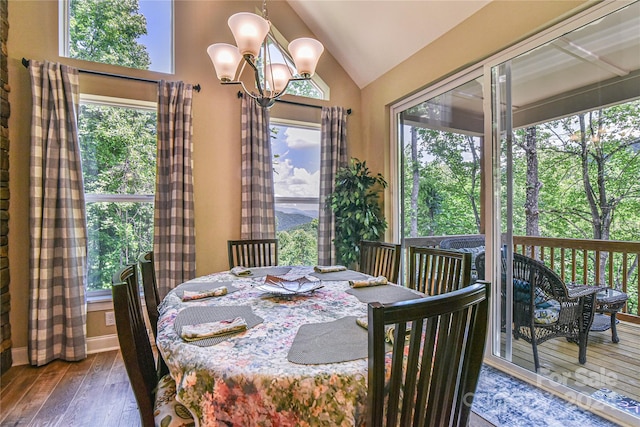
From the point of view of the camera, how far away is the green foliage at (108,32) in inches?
109

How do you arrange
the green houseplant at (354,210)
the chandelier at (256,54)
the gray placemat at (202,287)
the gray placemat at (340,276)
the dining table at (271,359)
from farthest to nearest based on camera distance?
the green houseplant at (354,210) < the gray placemat at (340,276) < the gray placemat at (202,287) < the chandelier at (256,54) < the dining table at (271,359)

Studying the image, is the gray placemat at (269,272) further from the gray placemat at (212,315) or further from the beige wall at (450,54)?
the beige wall at (450,54)

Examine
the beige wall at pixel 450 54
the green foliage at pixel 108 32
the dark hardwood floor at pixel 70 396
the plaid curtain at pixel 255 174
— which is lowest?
the dark hardwood floor at pixel 70 396

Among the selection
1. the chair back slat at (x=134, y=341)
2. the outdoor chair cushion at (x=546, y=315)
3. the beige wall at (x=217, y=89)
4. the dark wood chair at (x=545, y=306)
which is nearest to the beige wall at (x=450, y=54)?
the beige wall at (x=217, y=89)

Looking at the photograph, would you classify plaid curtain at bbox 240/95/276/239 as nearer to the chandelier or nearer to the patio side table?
the chandelier

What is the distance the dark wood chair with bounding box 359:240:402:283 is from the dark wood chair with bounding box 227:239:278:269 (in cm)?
79

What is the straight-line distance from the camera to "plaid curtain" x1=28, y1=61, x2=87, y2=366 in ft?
8.03

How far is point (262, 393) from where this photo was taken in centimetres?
82

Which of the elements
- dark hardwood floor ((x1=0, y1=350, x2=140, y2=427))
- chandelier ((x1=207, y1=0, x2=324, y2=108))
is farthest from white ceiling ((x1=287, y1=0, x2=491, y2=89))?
dark hardwood floor ((x1=0, y1=350, x2=140, y2=427))

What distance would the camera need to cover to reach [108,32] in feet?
9.43

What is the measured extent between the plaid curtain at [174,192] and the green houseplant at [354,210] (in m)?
1.49

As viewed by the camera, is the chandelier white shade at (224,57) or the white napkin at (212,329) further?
the chandelier white shade at (224,57)

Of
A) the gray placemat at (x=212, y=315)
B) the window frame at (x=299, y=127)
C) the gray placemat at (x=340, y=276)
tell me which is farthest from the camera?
the window frame at (x=299, y=127)

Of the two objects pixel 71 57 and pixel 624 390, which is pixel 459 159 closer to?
pixel 624 390
